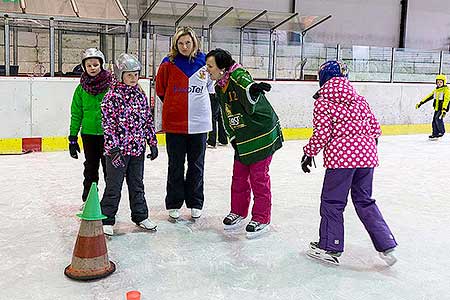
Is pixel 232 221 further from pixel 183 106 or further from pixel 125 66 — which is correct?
pixel 125 66

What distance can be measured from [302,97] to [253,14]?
178 centimetres

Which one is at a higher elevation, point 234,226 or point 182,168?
point 182,168

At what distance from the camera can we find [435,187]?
577cm

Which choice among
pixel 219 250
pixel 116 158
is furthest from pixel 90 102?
pixel 219 250

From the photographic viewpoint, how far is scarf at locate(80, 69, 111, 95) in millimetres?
3900

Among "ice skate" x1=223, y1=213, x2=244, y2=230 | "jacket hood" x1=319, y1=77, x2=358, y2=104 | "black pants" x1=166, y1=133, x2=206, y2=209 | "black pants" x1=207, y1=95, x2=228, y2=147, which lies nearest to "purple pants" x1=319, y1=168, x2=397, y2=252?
"jacket hood" x1=319, y1=77, x2=358, y2=104

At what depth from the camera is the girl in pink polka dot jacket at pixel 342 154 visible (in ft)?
10.1

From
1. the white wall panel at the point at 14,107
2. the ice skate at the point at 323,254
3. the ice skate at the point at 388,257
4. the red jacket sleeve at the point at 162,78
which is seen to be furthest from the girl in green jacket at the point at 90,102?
the white wall panel at the point at 14,107

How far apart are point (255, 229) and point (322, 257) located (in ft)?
1.95

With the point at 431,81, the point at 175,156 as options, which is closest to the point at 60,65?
the point at 175,156

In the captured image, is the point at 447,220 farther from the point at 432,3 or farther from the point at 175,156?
the point at 432,3

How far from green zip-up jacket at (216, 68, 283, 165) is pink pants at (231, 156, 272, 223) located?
84 mm

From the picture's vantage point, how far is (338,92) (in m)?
3.06

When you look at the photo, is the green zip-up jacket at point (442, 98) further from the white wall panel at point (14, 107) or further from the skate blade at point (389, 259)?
the skate blade at point (389, 259)
